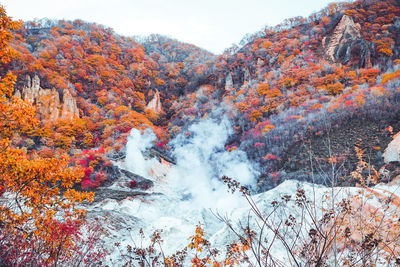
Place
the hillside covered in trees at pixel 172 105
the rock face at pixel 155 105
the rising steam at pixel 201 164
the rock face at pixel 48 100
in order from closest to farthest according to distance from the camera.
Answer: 1. the hillside covered in trees at pixel 172 105
2. the rising steam at pixel 201 164
3. the rock face at pixel 48 100
4. the rock face at pixel 155 105

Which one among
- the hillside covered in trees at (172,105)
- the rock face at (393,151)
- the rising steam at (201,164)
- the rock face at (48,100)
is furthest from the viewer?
the rock face at (48,100)

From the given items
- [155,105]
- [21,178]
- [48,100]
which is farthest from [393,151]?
[155,105]

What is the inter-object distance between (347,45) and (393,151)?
22.6 metres

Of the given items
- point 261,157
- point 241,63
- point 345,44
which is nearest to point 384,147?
point 261,157

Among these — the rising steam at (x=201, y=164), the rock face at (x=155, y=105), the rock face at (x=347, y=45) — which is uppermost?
the rock face at (x=347, y=45)

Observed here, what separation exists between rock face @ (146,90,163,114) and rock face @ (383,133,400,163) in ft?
85.1

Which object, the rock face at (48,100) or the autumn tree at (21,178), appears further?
the rock face at (48,100)

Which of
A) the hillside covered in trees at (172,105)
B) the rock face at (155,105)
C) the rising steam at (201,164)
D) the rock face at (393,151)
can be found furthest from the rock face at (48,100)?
the rock face at (393,151)

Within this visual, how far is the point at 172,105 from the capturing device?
31484 millimetres

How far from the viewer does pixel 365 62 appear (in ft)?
73.4

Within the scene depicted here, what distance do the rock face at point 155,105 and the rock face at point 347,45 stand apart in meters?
24.3

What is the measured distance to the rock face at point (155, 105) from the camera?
29470 millimetres

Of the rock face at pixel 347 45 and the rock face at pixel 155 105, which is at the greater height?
the rock face at pixel 347 45

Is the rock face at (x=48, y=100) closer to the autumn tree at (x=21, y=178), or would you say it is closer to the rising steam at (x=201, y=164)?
Result: the rising steam at (x=201, y=164)
